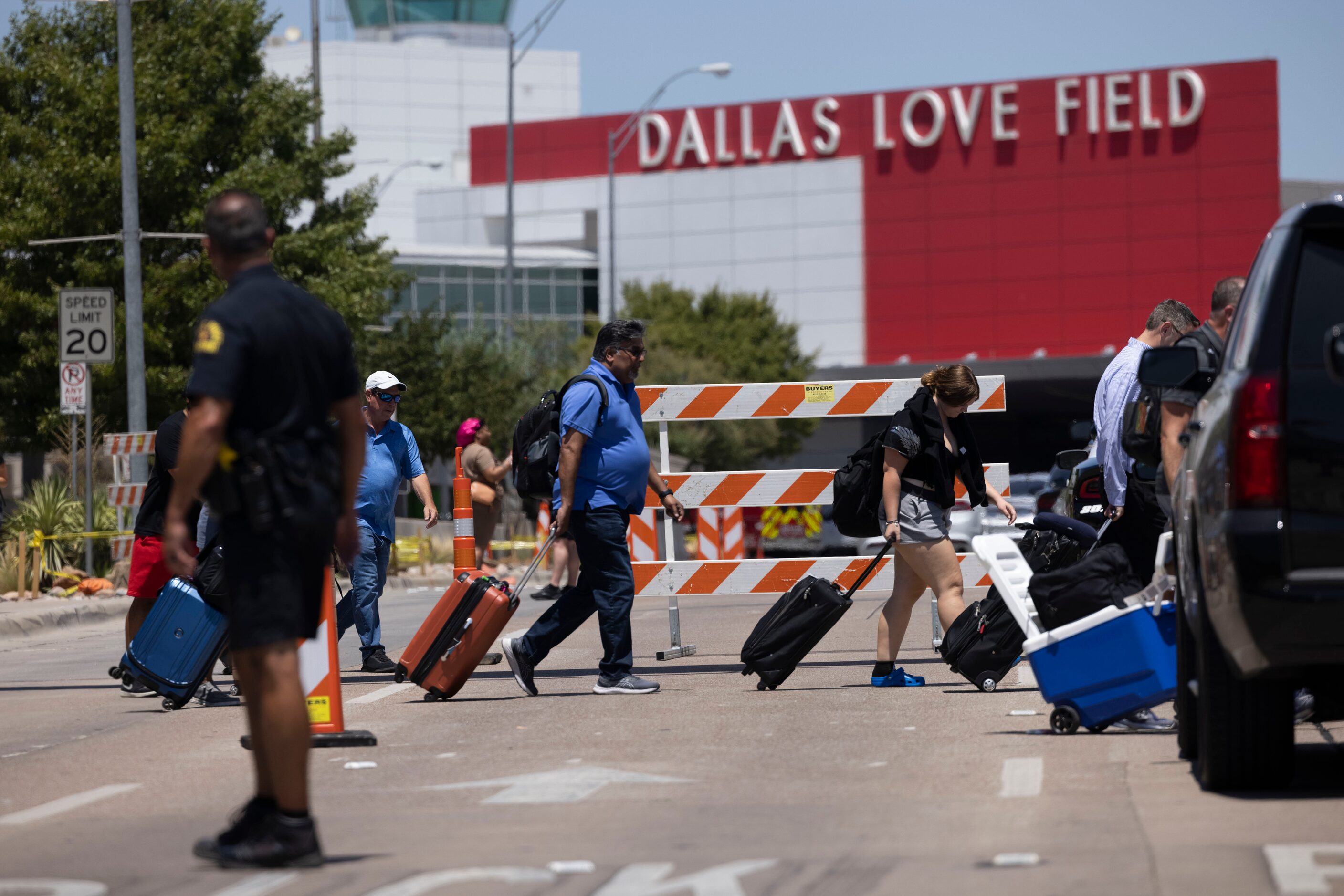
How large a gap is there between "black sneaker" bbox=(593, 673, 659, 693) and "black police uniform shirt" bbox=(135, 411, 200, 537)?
2.41 m

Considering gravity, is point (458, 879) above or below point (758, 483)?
below

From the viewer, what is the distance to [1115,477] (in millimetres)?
9156

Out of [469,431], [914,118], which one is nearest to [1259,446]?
[469,431]

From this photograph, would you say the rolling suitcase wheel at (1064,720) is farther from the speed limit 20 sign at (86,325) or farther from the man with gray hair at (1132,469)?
the speed limit 20 sign at (86,325)

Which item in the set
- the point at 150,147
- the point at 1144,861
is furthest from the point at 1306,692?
the point at 150,147

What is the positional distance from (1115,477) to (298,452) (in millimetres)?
4777

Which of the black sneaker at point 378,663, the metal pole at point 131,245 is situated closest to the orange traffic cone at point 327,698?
the black sneaker at point 378,663

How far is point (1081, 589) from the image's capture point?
7.81 meters

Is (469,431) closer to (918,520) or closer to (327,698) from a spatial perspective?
(918,520)

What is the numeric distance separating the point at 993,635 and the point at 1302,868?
16.1 ft

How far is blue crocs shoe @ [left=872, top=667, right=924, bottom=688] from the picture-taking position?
34.6 feet

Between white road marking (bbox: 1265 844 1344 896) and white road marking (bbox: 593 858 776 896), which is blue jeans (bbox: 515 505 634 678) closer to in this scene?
white road marking (bbox: 593 858 776 896)

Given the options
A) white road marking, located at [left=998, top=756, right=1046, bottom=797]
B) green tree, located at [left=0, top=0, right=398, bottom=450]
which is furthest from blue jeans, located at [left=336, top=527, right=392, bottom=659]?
green tree, located at [left=0, top=0, right=398, bottom=450]

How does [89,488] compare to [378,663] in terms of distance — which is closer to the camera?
[378,663]
